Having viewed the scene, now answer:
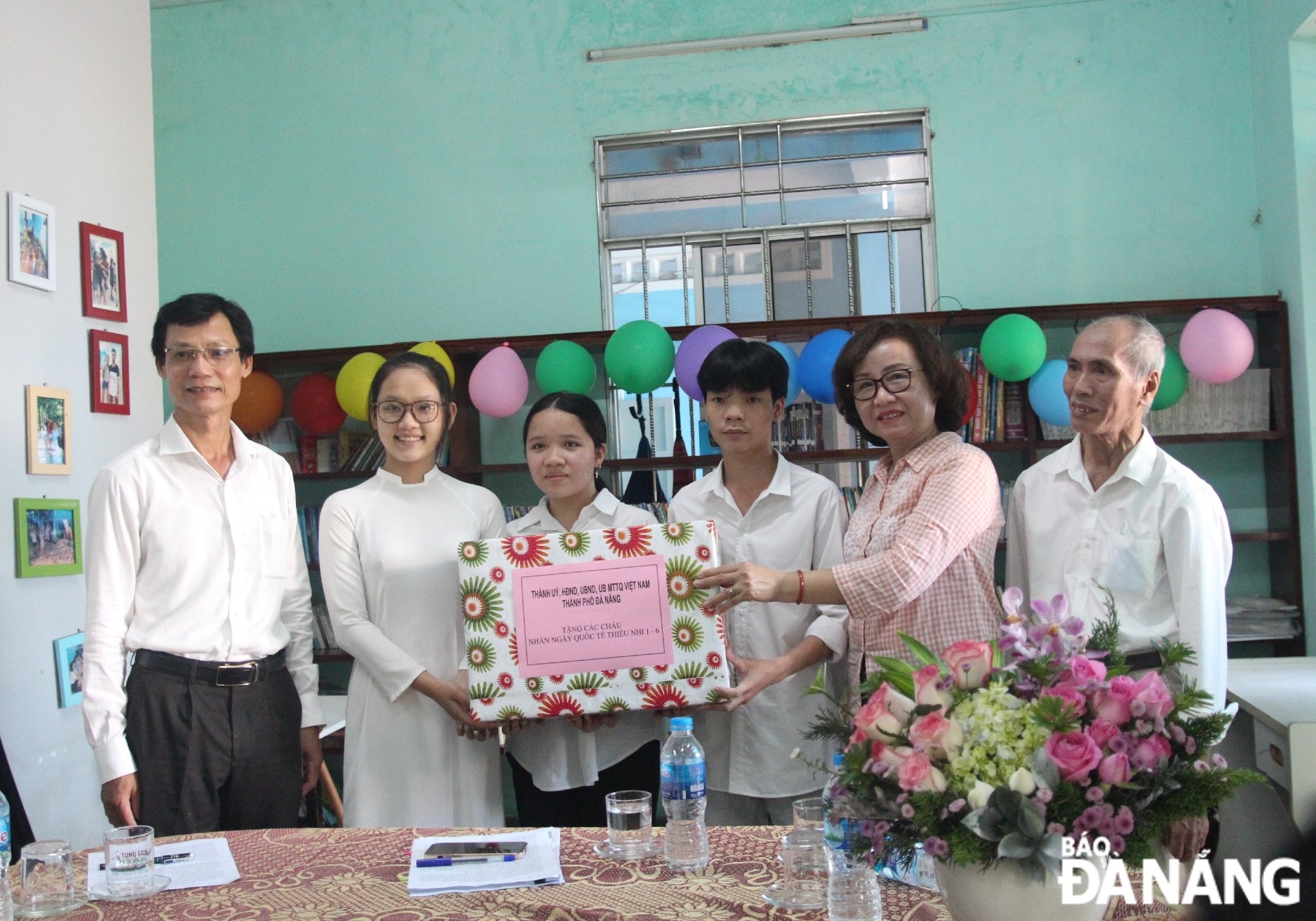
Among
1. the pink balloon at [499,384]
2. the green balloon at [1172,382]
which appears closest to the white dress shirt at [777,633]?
the pink balloon at [499,384]

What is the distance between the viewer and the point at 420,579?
2.36 m

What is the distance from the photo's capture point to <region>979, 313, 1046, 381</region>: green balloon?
3.94 metres

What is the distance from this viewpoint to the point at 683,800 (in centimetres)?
170

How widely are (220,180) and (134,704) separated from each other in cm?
352

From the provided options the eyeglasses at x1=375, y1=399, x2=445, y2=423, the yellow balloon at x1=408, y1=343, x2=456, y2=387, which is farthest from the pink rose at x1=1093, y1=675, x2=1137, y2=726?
the yellow balloon at x1=408, y1=343, x2=456, y2=387

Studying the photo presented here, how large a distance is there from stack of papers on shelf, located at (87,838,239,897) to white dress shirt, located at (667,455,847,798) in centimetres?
107

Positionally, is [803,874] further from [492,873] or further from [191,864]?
[191,864]

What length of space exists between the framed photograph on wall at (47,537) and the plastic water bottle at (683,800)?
220 cm

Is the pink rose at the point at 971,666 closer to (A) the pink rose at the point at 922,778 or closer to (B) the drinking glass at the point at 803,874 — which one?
(A) the pink rose at the point at 922,778

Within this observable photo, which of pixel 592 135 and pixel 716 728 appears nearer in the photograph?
pixel 716 728

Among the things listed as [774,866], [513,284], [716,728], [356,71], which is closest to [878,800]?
[774,866]

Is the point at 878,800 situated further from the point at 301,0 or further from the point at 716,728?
the point at 301,0

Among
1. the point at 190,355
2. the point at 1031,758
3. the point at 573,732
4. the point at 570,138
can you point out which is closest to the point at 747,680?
the point at 573,732

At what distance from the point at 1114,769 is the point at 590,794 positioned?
4.80 ft
